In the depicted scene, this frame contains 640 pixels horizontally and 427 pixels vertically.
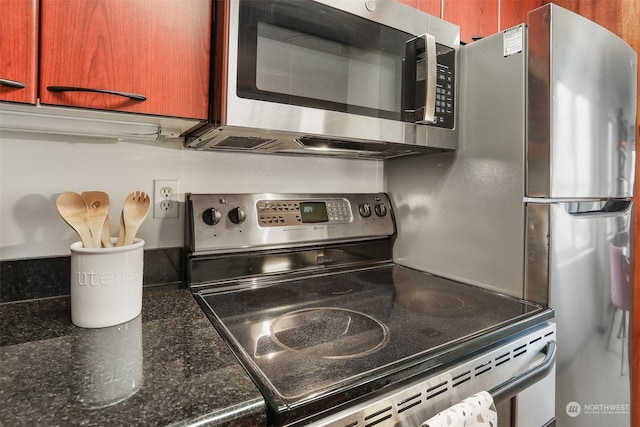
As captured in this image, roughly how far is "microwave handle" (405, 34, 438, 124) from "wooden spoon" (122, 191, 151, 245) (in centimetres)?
76

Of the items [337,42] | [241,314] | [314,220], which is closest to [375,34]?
[337,42]

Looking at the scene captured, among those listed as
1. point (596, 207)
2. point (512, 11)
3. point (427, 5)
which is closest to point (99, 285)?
point (427, 5)

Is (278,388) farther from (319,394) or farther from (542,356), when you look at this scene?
(542,356)

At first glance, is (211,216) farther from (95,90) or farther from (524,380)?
(524,380)

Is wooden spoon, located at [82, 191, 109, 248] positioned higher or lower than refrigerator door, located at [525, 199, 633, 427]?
higher

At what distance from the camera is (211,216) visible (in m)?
0.97

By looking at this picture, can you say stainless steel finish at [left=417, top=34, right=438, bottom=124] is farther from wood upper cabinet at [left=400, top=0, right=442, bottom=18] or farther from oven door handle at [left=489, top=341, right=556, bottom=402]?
oven door handle at [left=489, top=341, right=556, bottom=402]

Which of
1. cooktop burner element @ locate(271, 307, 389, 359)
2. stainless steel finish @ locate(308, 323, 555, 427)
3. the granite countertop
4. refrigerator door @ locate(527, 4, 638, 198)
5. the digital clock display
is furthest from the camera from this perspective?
the digital clock display

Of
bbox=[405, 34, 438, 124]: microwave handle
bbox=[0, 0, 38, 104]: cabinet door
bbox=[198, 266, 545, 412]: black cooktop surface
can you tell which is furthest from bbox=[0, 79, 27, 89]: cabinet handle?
bbox=[405, 34, 438, 124]: microwave handle

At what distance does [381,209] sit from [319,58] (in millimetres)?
638

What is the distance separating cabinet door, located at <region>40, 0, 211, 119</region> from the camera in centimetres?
62

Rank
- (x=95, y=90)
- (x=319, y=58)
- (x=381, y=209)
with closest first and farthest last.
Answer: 1. (x=95, y=90)
2. (x=319, y=58)
3. (x=381, y=209)

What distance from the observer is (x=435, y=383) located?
2.06ft

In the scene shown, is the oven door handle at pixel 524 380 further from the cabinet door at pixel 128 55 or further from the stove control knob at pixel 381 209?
the cabinet door at pixel 128 55
